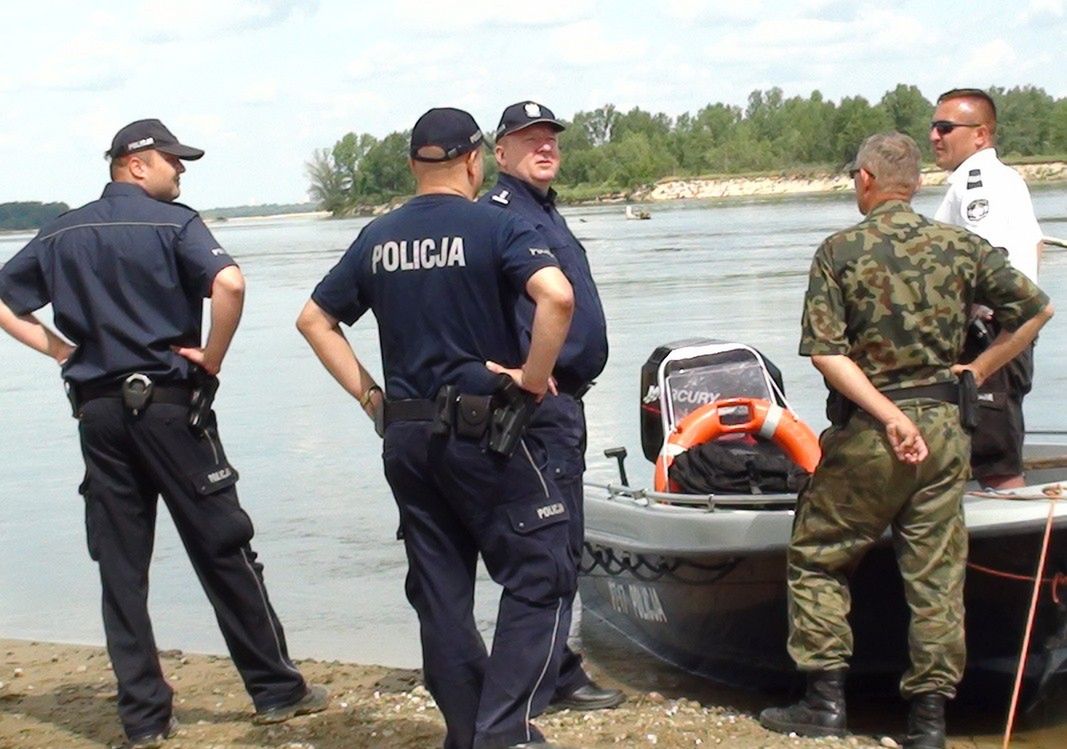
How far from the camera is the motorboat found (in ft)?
16.4

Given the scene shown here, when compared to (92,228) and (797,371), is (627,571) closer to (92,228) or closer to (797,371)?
(92,228)

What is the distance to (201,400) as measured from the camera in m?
4.82

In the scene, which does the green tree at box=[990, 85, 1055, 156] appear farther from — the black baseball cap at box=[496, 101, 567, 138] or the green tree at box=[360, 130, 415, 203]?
the black baseball cap at box=[496, 101, 567, 138]

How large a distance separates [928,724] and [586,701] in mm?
1091

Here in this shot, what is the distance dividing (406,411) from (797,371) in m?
9.88

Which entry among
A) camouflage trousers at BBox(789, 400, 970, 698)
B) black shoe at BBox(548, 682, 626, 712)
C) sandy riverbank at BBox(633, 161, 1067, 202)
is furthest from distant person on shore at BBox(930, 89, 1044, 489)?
sandy riverbank at BBox(633, 161, 1067, 202)

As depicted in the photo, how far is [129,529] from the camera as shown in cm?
488

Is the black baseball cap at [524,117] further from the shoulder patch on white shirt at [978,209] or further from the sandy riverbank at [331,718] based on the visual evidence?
the sandy riverbank at [331,718]

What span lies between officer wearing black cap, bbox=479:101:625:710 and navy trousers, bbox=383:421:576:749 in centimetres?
38

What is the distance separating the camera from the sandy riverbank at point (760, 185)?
99.8m

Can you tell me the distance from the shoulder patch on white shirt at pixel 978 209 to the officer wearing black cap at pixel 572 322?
48.2 inches

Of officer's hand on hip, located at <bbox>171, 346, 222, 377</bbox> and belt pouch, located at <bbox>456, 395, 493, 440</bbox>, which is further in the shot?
officer's hand on hip, located at <bbox>171, 346, 222, 377</bbox>

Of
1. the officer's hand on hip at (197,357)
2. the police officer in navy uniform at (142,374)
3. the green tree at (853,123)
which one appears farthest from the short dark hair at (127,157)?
the green tree at (853,123)

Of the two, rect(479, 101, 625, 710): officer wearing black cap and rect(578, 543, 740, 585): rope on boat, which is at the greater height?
rect(479, 101, 625, 710): officer wearing black cap
